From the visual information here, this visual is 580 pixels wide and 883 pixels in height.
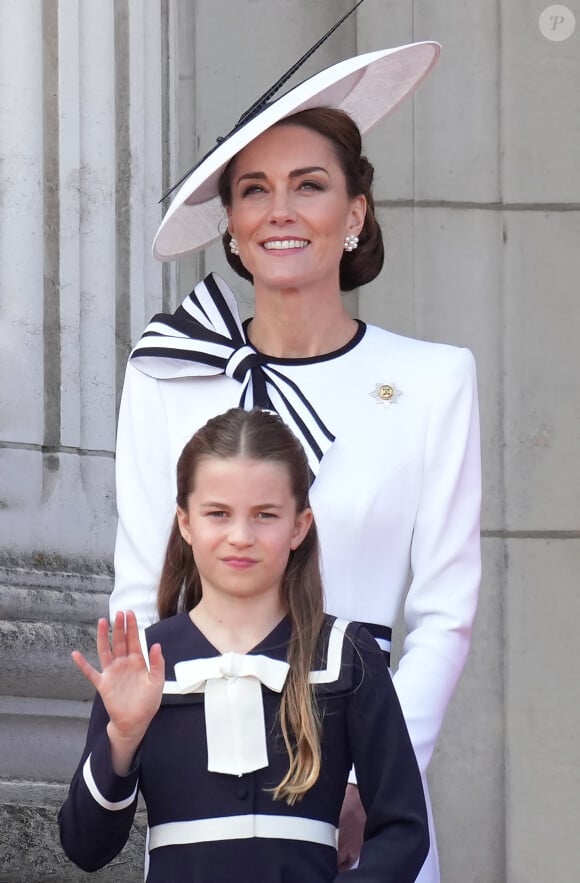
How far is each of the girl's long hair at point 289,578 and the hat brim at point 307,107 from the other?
49 centimetres

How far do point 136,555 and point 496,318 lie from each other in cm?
221

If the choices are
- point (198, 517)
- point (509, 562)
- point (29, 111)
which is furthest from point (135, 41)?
point (198, 517)

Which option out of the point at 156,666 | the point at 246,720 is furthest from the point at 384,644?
the point at 156,666

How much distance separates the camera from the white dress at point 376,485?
2695mm

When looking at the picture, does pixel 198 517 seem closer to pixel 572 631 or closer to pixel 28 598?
pixel 28 598

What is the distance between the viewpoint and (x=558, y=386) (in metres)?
4.79

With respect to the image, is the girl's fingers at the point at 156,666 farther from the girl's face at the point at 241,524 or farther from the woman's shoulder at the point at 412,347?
the woman's shoulder at the point at 412,347

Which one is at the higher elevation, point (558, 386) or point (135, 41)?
point (135, 41)

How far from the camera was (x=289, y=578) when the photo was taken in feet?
7.98

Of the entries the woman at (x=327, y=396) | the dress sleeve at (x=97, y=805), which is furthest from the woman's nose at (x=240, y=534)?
the woman at (x=327, y=396)

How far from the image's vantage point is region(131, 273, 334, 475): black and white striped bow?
2736mm

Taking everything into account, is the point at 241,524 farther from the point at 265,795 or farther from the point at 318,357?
the point at 318,357

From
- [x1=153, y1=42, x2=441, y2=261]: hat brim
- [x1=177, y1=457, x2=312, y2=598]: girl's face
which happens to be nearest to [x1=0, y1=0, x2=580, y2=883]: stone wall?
[x1=153, y1=42, x2=441, y2=261]: hat brim

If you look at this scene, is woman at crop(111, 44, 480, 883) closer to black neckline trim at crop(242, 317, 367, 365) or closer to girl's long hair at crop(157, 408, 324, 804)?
black neckline trim at crop(242, 317, 367, 365)
